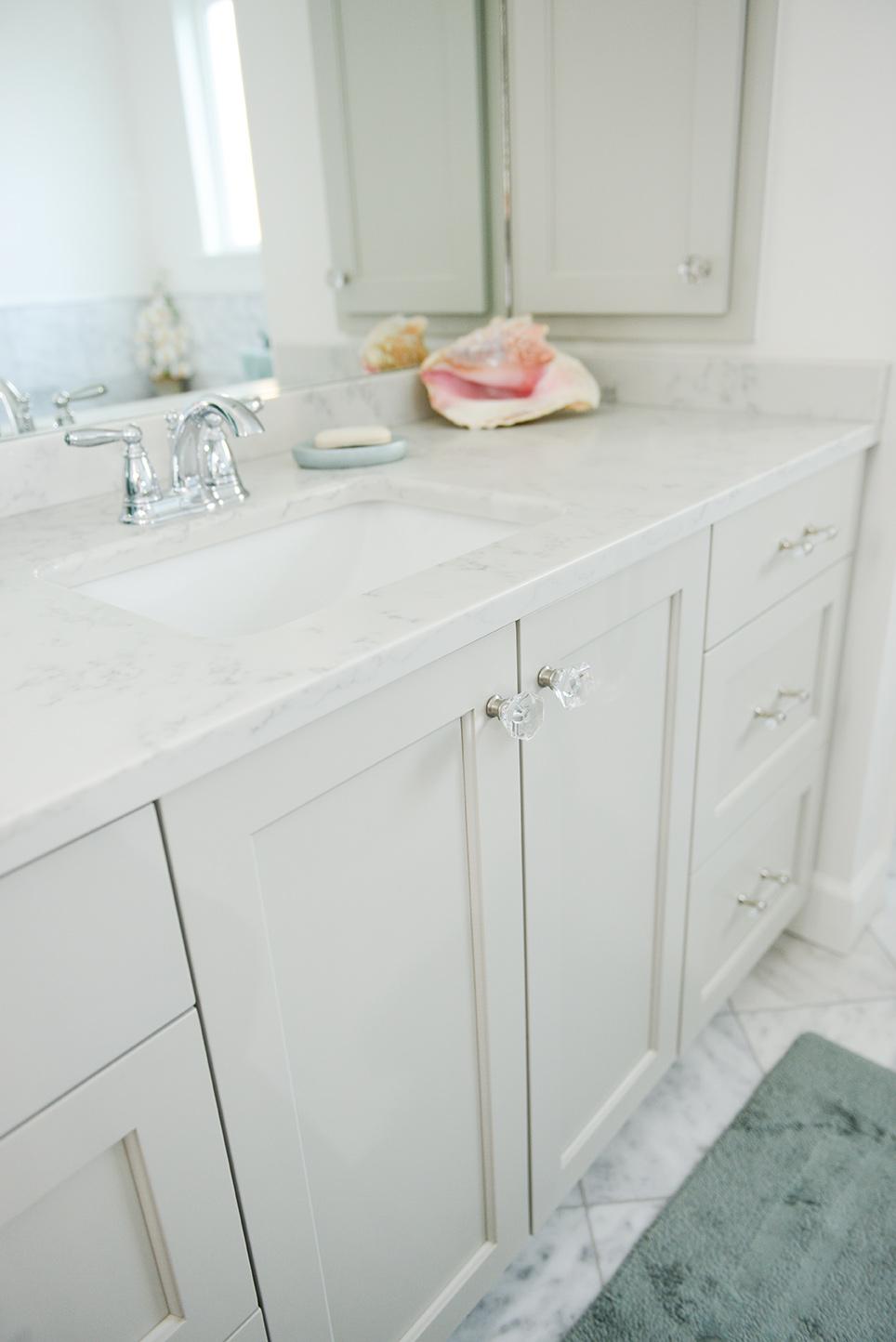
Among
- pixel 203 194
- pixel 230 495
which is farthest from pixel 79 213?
pixel 230 495

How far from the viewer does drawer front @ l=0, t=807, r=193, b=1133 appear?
53cm

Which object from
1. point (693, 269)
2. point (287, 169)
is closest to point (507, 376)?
point (693, 269)

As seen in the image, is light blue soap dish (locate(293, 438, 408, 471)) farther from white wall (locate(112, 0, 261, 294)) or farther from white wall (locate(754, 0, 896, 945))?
Answer: white wall (locate(754, 0, 896, 945))

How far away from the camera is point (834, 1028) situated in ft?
5.02

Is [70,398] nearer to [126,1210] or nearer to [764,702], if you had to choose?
[126,1210]

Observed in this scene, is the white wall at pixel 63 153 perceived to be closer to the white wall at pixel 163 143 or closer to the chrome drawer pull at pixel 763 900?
the white wall at pixel 163 143


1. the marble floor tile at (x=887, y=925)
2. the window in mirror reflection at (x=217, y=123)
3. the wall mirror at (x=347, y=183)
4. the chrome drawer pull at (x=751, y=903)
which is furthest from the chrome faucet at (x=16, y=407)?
the marble floor tile at (x=887, y=925)

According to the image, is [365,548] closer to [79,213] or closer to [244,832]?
[79,213]

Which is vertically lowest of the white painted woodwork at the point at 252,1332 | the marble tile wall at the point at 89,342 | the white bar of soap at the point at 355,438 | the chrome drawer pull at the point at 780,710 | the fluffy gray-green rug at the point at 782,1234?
the fluffy gray-green rug at the point at 782,1234

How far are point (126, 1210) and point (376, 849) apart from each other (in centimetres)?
30

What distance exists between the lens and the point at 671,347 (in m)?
1.53

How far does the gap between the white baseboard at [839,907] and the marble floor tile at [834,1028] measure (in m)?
0.14

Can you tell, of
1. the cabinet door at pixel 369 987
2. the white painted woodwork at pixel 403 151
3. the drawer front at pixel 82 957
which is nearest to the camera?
the drawer front at pixel 82 957

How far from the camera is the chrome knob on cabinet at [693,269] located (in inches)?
55.6
